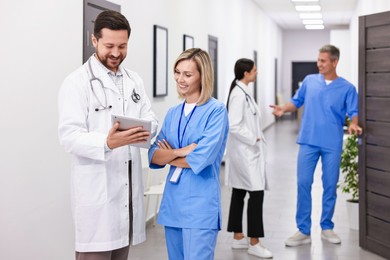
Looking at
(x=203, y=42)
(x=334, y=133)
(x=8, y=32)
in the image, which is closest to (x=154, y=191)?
(x=334, y=133)

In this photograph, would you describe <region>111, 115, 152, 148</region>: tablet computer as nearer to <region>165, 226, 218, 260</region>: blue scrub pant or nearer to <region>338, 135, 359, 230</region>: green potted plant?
<region>165, 226, 218, 260</region>: blue scrub pant

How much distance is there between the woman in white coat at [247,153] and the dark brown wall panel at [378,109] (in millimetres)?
838

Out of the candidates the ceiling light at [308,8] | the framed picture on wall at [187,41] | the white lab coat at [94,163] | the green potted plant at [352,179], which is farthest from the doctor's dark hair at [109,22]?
the ceiling light at [308,8]

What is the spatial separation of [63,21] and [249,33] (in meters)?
9.47

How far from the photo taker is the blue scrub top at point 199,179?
2766 mm

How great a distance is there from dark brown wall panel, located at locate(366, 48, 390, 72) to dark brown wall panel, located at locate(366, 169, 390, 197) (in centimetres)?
78

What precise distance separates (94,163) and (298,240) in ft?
9.74

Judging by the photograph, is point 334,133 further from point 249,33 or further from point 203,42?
point 249,33

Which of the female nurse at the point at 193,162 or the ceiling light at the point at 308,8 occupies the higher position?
the ceiling light at the point at 308,8

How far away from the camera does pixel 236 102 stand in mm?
4695

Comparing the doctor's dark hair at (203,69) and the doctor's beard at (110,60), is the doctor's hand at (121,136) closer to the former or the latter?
the doctor's beard at (110,60)

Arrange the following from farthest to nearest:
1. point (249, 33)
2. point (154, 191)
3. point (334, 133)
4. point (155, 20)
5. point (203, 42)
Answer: point (249, 33) → point (203, 42) → point (155, 20) → point (154, 191) → point (334, 133)

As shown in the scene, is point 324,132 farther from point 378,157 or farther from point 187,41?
point 187,41

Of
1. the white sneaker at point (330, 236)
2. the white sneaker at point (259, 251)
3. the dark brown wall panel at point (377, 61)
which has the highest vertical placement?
the dark brown wall panel at point (377, 61)
